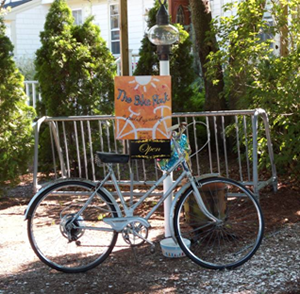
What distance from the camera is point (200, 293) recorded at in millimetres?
4133

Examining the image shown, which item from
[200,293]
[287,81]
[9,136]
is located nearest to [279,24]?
[287,81]

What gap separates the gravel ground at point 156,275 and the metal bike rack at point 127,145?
1426 mm

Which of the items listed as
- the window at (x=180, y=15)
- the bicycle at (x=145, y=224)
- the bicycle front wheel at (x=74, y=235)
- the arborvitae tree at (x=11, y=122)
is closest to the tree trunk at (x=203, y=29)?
the window at (x=180, y=15)

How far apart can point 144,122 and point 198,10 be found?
571 centimetres

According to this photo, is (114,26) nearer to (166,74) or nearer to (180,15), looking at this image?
(180,15)

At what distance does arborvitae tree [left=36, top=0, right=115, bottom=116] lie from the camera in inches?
325

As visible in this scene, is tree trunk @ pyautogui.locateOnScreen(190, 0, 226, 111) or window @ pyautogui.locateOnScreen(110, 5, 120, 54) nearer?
tree trunk @ pyautogui.locateOnScreen(190, 0, 226, 111)

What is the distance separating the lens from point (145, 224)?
461cm

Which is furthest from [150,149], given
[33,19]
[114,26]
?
[33,19]

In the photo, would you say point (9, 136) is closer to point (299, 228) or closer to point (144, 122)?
point (144, 122)

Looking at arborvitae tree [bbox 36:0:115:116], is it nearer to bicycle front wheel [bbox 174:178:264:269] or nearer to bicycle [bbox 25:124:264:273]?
bicycle [bbox 25:124:264:273]

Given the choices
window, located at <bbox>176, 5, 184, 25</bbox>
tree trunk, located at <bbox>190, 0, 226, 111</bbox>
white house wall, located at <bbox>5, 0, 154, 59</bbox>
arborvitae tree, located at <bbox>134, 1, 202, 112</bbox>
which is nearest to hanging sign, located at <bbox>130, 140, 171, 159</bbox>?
tree trunk, located at <bbox>190, 0, 226, 111</bbox>

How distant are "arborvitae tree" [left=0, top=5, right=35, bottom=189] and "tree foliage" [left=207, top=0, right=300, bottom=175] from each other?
9.33 ft

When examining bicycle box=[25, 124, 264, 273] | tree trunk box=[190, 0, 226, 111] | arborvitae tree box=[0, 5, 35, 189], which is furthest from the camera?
tree trunk box=[190, 0, 226, 111]
